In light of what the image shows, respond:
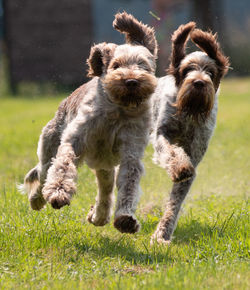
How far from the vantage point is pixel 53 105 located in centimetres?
1981

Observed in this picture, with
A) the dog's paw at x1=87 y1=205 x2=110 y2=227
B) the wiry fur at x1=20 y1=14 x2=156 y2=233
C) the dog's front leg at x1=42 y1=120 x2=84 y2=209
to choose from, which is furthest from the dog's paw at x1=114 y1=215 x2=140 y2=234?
the dog's paw at x1=87 y1=205 x2=110 y2=227

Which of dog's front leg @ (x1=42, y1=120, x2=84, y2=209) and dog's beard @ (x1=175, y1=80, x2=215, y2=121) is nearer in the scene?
dog's front leg @ (x1=42, y1=120, x2=84, y2=209)

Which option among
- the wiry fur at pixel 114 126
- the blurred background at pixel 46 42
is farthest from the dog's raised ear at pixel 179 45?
the blurred background at pixel 46 42

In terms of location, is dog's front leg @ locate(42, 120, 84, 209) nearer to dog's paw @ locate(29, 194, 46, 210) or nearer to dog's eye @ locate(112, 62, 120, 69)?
dog's eye @ locate(112, 62, 120, 69)

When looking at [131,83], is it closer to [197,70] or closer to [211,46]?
[197,70]

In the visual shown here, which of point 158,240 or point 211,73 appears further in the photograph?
point 211,73

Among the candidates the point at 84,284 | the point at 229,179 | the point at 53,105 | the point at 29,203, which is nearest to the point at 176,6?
the point at 53,105

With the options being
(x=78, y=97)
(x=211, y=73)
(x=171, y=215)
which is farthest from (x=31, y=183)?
(x=211, y=73)

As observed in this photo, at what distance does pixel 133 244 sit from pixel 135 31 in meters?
1.98

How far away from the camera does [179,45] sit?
6172 mm

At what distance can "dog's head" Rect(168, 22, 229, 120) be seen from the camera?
574 cm

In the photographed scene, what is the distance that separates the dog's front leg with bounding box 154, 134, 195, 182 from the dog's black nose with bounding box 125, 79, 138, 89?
85 centimetres

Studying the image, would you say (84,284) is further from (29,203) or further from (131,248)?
(29,203)

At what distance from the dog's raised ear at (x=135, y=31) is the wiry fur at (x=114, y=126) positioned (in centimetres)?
2
